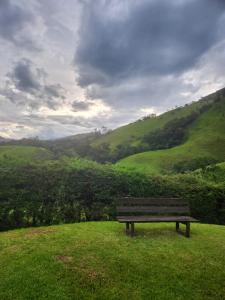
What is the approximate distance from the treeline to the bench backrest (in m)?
1.67

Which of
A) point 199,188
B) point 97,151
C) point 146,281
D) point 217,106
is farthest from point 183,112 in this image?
point 146,281

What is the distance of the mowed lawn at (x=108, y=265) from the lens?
233 inches

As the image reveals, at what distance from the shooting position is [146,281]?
21.0 feet

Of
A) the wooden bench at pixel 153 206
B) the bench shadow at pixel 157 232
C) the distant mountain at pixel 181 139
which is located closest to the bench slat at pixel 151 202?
the wooden bench at pixel 153 206

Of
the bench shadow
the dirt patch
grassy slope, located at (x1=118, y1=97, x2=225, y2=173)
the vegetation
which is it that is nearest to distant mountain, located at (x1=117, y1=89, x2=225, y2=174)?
grassy slope, located at (x1=118, y1=97, x2=225, y2=173)

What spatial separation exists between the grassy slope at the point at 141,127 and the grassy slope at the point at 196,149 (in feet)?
64.7

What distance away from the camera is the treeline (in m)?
11.0

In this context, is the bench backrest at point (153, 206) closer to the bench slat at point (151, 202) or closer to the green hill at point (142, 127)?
the bench slat at point (151, 202)

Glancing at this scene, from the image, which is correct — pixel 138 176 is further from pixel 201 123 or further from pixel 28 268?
pixel 201 123

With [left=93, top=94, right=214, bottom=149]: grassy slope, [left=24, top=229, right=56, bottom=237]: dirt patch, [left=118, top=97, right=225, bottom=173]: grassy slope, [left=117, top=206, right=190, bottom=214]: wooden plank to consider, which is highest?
[left=93, top=94, right=214, bottom=149]: grassy slope

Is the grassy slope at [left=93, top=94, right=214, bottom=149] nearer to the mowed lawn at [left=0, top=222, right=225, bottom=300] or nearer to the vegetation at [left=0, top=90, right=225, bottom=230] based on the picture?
A: the vegetation at [left=0, top=90, right=225, bottom=230]

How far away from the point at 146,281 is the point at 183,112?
385ft

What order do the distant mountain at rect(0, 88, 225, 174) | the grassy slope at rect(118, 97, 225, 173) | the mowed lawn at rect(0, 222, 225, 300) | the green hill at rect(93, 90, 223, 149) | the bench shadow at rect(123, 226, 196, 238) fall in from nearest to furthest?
the mowed lawn at rect(0, 222, 225, 300), the bench shadow at rect(123, 226, 196, 238), the grassy slope at rect(118, 97, 225, 173), the distant mountain at rect(0, 88, 225, 174), the green hill at rect(93, 90, 223, 149)

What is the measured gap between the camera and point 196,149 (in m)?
76.9
